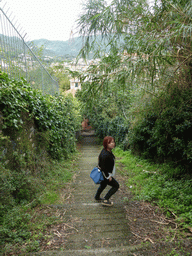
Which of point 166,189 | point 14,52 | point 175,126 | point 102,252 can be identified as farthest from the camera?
point 175,126

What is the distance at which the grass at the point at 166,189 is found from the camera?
313 cm

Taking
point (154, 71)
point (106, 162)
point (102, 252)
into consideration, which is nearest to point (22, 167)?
point (106, 162)

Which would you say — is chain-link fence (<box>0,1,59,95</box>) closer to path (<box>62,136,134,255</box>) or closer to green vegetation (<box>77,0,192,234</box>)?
green vegetation (<box>77,0,192,234</box>)

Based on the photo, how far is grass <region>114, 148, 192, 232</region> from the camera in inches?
123

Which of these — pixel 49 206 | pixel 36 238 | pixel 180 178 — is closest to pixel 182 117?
pixel 180 178

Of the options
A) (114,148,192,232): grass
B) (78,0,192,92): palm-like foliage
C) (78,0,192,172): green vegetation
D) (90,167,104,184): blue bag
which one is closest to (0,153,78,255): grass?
(90,167,104,184): blue bag

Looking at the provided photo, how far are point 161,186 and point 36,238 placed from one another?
9.38 feet

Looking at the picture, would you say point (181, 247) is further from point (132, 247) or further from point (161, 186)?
point (161, 186)

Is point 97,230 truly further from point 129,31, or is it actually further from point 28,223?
point 129,31

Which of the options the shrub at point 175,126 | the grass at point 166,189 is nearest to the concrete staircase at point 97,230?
the grass at point 166,189

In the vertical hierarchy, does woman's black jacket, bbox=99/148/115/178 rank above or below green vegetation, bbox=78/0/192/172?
below

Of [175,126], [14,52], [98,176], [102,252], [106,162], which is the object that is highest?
[14,52]

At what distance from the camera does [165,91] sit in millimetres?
4953

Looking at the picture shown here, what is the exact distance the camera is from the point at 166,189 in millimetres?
3863
